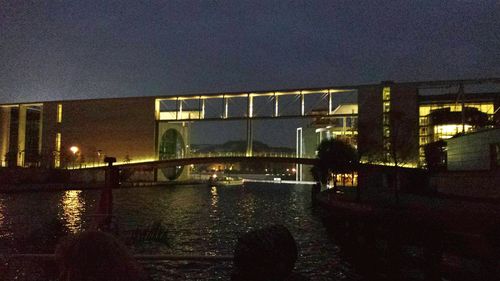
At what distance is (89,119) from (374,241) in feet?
304

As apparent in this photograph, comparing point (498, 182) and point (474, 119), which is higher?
point (474, 119)

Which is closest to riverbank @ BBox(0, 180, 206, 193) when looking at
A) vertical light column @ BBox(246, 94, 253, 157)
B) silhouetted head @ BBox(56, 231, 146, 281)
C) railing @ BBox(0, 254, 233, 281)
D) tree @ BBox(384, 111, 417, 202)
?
vertical light column @ BBox(246, 94, 253, 157)

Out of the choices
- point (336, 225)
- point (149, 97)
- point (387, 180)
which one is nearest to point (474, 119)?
point (387, 180)

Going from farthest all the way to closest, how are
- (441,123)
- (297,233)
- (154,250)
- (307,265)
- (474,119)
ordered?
(441,123) → (474,119) → (297,233) → (154,250) → (307,265)

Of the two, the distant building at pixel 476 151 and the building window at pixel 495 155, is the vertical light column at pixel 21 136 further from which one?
the building window at pixel 495 155

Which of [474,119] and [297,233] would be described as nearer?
[297,233]

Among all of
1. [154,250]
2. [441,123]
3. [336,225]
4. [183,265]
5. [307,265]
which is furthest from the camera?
[441,123]

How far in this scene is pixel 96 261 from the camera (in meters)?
3.32

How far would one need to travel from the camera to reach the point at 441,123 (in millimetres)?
78625

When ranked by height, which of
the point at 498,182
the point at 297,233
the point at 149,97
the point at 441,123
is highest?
the point at 149,97

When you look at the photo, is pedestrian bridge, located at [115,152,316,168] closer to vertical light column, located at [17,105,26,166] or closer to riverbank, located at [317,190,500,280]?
vertical light column, located at [17,105,26,166]

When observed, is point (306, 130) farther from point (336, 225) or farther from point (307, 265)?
point (307, 265)

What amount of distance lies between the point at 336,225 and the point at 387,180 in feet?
160

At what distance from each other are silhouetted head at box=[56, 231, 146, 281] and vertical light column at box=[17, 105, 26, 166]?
111601mm
